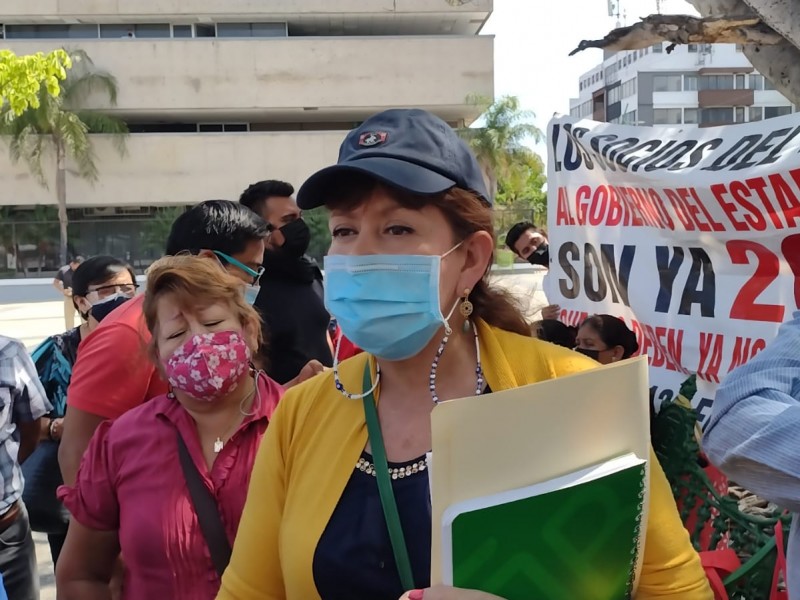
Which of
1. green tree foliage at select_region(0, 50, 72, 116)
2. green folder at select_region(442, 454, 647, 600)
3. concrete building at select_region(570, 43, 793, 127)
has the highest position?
concrete building at select_region(570, 43, 793, 127)

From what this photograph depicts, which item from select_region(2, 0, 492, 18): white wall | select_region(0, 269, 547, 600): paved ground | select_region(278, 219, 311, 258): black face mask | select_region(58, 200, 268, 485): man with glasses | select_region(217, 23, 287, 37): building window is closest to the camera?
select_region(58, 200, 268, 485): man with glasses

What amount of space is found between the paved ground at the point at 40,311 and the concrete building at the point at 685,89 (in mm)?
54147

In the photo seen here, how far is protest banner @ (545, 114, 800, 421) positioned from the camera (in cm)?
321

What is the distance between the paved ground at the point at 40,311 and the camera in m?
4.58

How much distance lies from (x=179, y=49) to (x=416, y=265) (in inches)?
1292

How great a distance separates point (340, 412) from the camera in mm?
1629

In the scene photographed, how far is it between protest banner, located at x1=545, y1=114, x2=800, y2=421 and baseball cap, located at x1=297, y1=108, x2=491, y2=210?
1.68m

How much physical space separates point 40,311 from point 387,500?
22226mm

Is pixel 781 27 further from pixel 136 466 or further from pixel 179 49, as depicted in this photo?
pixel 179 49

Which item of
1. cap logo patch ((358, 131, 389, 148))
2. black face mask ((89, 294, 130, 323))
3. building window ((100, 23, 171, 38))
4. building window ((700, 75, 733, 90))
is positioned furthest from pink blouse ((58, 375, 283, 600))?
building window ((700, 75, 733, 90))

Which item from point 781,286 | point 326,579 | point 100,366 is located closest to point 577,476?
point 326,579

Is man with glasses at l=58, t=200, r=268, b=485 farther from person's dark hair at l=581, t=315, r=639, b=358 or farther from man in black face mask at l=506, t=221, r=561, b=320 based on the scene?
man in black face mask at l=506, t=221, r=561, b=320

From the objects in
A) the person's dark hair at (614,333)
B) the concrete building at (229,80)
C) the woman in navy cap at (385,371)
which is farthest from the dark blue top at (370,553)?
the concrete building at (229,80)

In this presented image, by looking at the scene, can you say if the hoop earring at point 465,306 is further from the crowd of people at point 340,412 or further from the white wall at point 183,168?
the white wall at point 183,168
